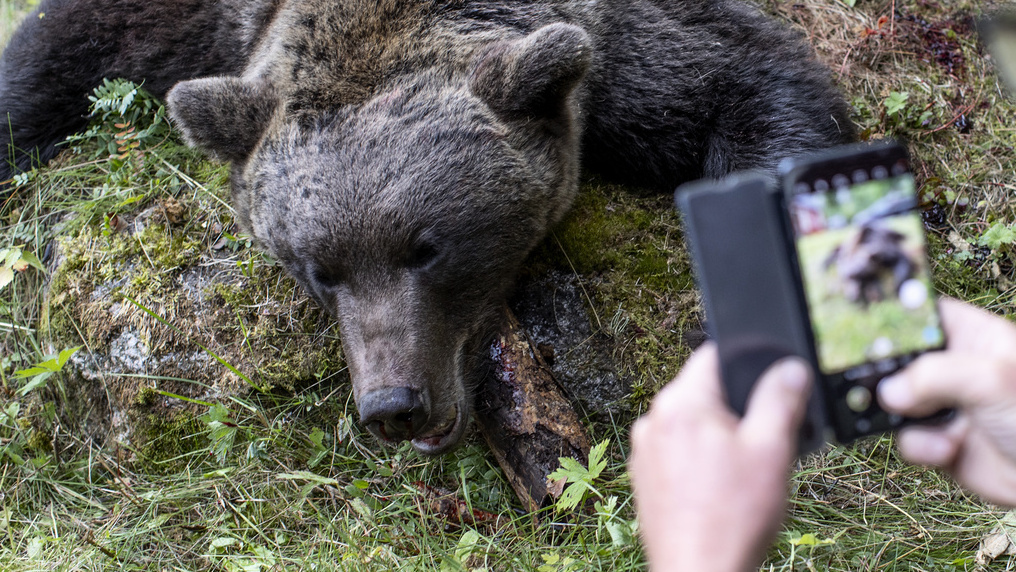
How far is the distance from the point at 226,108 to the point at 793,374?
310 centimetres

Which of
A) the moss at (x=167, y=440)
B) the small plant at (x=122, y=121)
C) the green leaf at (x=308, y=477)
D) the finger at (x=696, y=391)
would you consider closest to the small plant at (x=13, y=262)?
the small plant at (x=122, y=121)

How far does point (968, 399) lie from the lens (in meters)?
1.40

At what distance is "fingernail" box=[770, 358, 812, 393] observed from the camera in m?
1.31

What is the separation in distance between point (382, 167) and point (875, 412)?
226 cm

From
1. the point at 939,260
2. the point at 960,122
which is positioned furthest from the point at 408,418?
the point at 960,122

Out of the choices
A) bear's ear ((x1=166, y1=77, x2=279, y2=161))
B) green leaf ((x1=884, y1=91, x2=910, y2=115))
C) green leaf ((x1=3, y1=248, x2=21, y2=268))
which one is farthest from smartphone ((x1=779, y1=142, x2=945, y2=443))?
green leaf ((x1=3, y1=248, x2=21, y2=268))

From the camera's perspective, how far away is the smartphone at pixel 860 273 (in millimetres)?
1467

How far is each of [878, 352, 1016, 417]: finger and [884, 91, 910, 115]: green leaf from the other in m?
3.63

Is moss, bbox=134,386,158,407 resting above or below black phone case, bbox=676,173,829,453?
below

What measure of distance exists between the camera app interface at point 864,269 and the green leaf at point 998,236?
2.95 m

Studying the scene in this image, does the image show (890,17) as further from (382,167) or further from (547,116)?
(382,167)

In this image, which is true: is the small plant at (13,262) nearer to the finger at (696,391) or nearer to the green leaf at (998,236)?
the finger at (696,391)

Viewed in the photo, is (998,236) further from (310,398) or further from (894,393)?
(310,398)

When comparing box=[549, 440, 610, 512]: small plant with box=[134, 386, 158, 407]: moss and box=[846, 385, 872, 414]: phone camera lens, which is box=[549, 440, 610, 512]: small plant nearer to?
box=[846, 385, 872, 414]: phone camera lens
